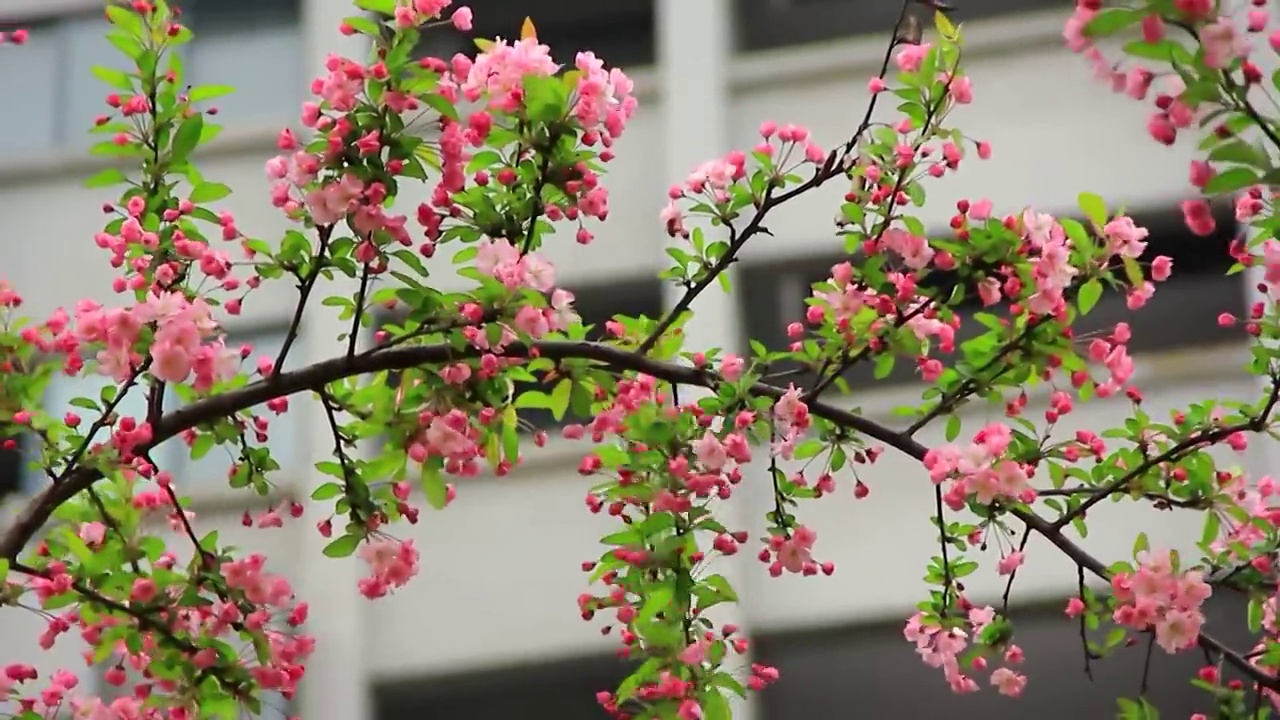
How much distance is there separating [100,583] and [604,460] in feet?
2.66

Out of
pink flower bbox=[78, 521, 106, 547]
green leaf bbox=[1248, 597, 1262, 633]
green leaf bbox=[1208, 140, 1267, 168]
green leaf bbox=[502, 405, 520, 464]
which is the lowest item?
green leaf bbox=[1248, 597, 1262, 633]

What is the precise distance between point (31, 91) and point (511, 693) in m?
2.89

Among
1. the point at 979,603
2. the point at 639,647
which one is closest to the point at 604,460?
the point at 639,647

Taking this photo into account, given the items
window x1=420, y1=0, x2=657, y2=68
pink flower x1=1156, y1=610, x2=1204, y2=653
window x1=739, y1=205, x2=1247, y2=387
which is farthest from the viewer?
window x1=420, y1=0, x2=657, y2=68

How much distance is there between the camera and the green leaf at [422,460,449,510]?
7.23 feet

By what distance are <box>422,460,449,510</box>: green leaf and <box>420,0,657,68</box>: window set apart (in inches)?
141

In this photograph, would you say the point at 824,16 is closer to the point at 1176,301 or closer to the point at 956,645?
the point at 1176,301

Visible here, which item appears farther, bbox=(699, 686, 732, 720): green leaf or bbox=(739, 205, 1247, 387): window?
bbox=(739, 205, 1247, 387): window

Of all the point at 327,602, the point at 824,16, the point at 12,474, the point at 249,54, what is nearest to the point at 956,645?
the point at 327,602

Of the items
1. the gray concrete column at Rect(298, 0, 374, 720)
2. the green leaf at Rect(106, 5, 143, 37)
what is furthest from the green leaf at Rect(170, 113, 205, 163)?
the gray concrete column at Rect(298, 0, 374, 720)

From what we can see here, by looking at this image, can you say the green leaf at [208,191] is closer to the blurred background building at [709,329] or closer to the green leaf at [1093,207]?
the green leaf at [1093,207]

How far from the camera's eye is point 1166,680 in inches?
177

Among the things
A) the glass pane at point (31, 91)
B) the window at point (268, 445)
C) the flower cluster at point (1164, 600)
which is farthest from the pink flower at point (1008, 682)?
the glass pane at point (31, 91)

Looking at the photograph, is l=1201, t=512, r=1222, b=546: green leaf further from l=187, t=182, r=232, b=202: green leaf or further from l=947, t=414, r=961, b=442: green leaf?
l=187, t=182, r=232, b=202: green leaf
